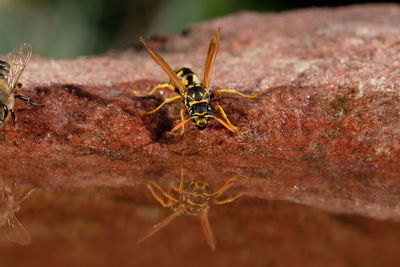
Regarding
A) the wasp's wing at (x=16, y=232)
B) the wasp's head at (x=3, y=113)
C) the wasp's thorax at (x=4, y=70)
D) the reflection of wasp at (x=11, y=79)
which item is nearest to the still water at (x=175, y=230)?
the wasp's wing at (x=16, y=232)

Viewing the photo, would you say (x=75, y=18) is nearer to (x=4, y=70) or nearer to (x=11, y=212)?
(x=4, y=70)

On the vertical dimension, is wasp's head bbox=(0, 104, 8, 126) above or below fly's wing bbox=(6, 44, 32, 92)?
below

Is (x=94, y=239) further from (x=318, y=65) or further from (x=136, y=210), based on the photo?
(x=318, y=65)

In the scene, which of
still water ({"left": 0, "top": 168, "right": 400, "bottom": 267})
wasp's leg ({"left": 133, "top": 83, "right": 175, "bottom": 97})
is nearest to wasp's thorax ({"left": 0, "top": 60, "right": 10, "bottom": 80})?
wasp's leg ({"left": 133, "top": 83, "right": 175, "bottom": 97})

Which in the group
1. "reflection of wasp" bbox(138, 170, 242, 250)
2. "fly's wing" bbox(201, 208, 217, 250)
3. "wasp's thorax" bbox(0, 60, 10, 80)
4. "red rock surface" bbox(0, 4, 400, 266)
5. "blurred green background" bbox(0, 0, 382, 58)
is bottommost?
"fly's wing" bbox(201, 208, 217, 250)

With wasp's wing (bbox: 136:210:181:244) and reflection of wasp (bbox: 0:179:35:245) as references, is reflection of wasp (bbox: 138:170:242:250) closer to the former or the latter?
wasp's wing (bbox: 136:210:181:244)

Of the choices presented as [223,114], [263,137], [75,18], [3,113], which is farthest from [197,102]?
[75,18]
